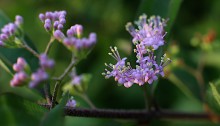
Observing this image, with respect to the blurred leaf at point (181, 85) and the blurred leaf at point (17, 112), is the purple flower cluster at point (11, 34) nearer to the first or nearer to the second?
the blurred leaf at point (17, 112)

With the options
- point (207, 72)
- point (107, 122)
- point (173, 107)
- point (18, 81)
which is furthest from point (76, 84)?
point (207, 72)

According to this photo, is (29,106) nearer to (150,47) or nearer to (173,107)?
(150,47)

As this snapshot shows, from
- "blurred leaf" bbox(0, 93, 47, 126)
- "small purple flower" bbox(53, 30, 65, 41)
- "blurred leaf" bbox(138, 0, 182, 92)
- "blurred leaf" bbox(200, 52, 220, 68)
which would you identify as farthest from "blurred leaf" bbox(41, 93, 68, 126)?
"blurred leaf" bbox(200, 52, 220, 68)

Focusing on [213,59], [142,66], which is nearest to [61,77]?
[142,66]

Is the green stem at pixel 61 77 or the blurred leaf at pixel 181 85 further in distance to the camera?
the blurred leaf at pixel 181 85

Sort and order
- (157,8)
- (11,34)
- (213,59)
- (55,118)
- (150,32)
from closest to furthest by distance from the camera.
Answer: (55,118) → (11,34) → (150,32) → (157,8) → (213,59)

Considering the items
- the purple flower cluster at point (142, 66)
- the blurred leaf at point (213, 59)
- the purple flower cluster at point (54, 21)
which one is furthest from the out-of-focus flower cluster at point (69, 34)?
the blurred leaf at point (213, 59)

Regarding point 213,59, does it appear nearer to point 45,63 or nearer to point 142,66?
point 142,66
